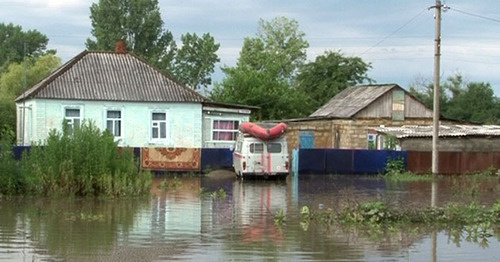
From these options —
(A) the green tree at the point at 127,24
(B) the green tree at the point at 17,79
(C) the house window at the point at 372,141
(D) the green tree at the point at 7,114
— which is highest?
(A) the green tree at the point at 127,24

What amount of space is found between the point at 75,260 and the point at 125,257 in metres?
0.79

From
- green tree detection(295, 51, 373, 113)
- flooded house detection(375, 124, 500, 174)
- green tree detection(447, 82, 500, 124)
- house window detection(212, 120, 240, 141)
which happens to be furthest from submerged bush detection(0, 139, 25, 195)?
green tree detection(447, 82, 500, 124)

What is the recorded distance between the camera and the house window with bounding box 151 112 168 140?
133 feet

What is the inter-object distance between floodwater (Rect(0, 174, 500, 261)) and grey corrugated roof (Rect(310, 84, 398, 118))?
24.1 metres

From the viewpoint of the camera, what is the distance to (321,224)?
17.2 meters

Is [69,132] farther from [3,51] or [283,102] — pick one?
[3,51]

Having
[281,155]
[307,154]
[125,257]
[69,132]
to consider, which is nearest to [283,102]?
[307,154]

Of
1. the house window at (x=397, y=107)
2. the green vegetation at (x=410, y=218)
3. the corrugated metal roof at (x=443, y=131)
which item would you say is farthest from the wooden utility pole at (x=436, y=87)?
the green vegetation at (x=410, y=218)

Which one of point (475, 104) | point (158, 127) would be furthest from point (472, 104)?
point (158, 127)

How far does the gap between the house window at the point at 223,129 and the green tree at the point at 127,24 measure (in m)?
31.2

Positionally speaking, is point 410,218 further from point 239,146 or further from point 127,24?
point 127,24

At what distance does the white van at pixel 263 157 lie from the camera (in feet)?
112

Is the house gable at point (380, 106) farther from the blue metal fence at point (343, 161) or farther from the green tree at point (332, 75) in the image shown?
the green tree at point (332, 75)

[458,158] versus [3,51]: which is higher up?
[3,51]
